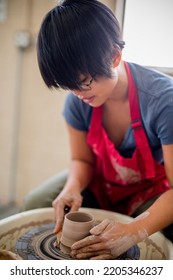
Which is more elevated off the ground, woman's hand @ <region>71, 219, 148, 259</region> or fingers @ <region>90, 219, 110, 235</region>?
fingers @ <region>90, 219, 110, 235</region>

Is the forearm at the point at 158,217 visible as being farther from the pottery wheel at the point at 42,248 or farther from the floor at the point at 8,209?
the floor at the point at 8,209

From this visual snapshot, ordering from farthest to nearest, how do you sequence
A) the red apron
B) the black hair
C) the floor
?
the floor → the red apron → the black hair

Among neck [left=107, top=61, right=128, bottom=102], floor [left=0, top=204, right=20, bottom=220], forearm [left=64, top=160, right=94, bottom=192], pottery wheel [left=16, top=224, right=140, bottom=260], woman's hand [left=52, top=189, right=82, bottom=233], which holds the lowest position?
floor [left=0, top=204, right=20, bottom=220]

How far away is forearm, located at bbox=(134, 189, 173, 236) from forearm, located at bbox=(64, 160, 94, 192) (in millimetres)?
287

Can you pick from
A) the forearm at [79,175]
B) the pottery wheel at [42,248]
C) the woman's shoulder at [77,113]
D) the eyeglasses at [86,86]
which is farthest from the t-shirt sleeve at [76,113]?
the pottery wheel at [42,248]

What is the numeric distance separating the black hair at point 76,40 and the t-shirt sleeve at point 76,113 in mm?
286

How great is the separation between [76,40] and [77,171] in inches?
21.1

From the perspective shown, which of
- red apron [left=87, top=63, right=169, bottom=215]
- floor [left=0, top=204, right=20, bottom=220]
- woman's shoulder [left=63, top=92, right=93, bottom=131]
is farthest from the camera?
floor [left=0, top=204, right=20, bottom=220]

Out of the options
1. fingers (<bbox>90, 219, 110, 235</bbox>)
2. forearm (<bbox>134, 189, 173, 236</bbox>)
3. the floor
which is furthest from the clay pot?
the floor

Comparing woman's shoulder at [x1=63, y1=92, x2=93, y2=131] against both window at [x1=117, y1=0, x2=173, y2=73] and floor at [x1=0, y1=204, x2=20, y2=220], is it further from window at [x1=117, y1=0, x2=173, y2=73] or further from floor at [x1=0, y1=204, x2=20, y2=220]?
floor at [x1=0, y1=204, x2=20, y2=220]

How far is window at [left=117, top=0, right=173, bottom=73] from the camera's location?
77 cm

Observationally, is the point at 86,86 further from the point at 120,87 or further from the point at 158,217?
the point at 158,217
